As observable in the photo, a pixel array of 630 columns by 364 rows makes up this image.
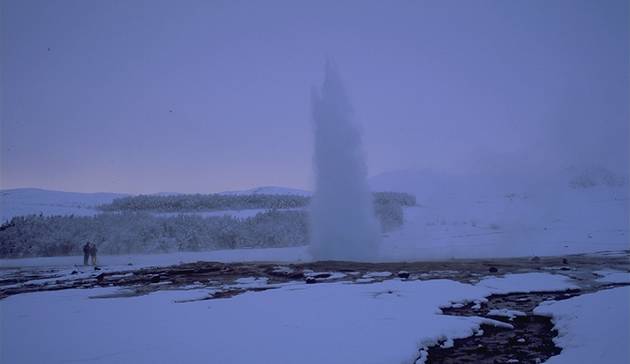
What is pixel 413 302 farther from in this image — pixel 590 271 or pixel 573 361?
pixel 590 271

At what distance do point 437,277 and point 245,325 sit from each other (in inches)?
416

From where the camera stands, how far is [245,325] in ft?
35.3

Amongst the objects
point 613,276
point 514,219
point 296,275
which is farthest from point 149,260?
point 514,219

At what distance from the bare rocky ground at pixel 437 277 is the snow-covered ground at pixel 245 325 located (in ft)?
2.02

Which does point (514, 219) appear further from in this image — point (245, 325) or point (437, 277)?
point (245, 325)

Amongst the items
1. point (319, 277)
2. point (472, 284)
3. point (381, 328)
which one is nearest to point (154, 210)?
point (319, 277)

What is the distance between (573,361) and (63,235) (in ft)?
138

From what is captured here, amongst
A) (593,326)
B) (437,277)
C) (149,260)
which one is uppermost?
(149,260)

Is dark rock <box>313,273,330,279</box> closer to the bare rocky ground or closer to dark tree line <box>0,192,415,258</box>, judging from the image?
the bare rocky ground

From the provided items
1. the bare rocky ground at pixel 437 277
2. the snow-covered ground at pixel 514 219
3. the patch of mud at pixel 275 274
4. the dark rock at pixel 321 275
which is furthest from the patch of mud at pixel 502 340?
the snow-covered ground at pixel 514 219

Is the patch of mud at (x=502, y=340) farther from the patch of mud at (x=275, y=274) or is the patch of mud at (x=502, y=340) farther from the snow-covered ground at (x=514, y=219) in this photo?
the snow-covered ground at (x=514, y=219)

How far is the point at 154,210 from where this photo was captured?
6400cm

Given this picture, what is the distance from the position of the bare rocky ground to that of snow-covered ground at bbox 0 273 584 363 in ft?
2.02

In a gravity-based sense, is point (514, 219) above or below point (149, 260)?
above
